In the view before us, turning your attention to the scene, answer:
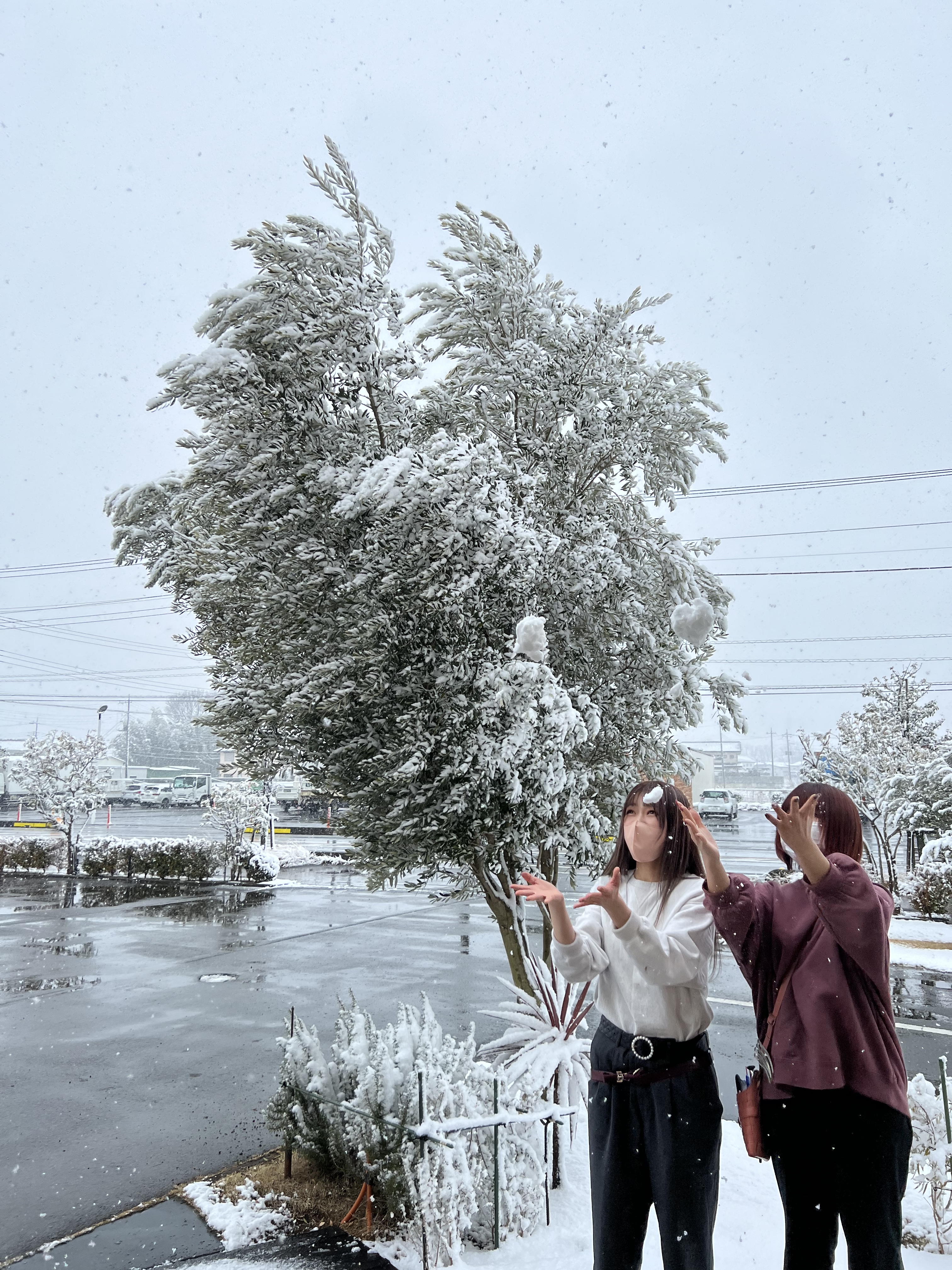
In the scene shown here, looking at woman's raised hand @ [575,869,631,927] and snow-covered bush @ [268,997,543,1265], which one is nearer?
woman's raised hand @ [575,869,631,927]

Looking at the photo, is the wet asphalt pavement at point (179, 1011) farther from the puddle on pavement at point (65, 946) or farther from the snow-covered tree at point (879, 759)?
the snow-covered tree at point (879, 759)

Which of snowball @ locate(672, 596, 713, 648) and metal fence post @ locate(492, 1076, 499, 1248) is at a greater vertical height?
snowball @ locate(672, 596, 713, 648)

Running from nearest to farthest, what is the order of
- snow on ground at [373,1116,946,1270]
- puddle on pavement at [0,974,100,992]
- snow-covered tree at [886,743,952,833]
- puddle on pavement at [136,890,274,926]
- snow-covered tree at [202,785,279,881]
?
snow on ground at [373,1116,946,1270]
puddle on pavement at [0,974,100,992]
puddle on pavement at [136,890,274,926]
snow-covered tree at [886,743,952,833]
snow-covered tree at [202,785,279,881]

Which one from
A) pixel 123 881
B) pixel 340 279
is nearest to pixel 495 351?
pixel 340 279

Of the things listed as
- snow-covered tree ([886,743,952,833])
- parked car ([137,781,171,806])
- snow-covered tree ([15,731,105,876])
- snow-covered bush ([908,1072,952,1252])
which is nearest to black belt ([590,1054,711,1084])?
snow-covered bush ([908,1072,952,1252])

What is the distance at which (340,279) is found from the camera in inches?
168

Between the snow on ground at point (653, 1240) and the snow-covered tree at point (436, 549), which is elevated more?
the snow-covered tree at point (436, 549)

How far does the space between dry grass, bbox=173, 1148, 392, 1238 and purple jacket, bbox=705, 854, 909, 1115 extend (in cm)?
287

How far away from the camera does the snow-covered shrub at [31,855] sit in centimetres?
2292

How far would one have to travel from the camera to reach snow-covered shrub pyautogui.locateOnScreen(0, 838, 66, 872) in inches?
902

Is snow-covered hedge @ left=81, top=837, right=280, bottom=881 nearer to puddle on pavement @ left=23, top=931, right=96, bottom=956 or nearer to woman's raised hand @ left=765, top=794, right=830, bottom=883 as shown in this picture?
puddle on pavement @ left=23, top=931, right=96, bottom=956

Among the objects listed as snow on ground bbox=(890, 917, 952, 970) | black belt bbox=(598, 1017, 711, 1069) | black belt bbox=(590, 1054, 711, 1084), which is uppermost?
black belt bbox=(598, 1017, 711, 1069)

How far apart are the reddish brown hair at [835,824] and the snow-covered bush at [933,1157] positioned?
210 centimetres

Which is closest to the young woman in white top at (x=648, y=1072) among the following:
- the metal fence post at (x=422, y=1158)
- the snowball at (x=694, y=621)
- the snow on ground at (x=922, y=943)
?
the metal fence post at (x=422, y=1158)
